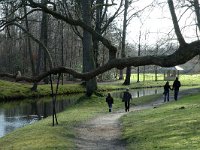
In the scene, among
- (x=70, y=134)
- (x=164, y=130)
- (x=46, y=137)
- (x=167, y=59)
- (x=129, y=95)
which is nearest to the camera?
(x=167, y=59)

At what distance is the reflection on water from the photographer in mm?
29595

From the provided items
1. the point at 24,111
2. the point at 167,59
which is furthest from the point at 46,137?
the point at 24,111

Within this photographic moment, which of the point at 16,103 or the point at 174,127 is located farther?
the point at 16,103

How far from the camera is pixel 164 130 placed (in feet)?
60.6

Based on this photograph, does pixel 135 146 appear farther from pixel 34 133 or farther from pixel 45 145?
pixel 34 133

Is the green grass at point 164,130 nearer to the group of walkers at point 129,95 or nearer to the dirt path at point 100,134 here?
the dirt path at point 100,134

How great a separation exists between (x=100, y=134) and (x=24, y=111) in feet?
60.3

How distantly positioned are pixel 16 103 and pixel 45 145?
28379 mm

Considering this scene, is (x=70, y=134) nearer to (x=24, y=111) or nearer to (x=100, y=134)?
(x=100, y=134)

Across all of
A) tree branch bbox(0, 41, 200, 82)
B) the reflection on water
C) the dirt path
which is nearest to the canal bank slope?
the dirt path

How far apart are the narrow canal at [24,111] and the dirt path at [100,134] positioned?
5933 millimetres

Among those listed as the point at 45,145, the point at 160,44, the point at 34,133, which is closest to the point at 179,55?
the point at 160,44

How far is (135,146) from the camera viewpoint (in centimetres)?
1634

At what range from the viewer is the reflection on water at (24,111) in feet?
97.1
